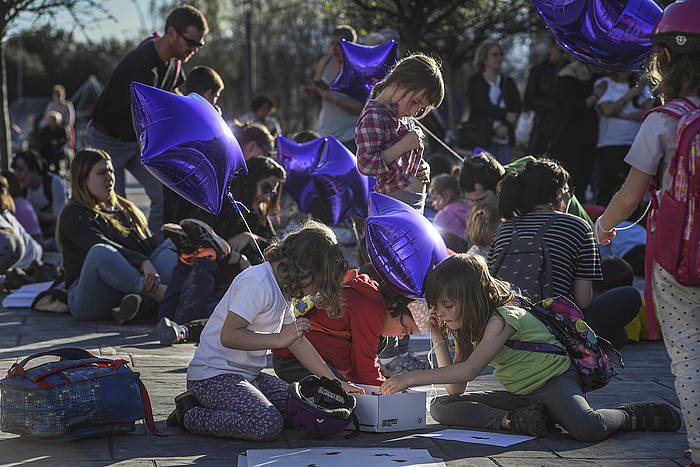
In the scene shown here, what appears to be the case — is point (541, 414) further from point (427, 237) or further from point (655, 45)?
point (655, 45)

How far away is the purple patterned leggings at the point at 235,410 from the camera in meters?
4.34

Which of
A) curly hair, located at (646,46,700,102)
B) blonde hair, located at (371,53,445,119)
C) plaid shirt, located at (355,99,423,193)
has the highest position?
blonde hair, located at (371,53,445,119)

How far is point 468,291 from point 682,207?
1.10 m

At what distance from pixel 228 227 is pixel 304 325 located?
2.72 meters

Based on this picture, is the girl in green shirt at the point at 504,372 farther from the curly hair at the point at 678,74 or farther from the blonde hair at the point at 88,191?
the blonde hair at the point at 88,191

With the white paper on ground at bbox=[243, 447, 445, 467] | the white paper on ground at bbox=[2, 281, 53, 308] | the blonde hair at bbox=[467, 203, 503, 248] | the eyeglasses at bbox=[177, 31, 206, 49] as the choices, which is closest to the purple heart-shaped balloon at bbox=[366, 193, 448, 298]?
the white paper on ground at bbox=[243, 447, 445, 467]

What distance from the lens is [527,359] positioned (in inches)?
184

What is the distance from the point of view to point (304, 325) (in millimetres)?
4578

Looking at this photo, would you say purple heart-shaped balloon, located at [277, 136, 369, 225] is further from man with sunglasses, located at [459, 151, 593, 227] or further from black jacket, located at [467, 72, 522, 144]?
black jacket, located at [467, 72, 522, 144]

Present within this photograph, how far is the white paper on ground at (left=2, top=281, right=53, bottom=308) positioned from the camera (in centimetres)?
Result: 788

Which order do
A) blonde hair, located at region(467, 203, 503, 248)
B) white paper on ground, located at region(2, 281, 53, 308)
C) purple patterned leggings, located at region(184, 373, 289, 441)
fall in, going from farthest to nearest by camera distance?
white paper on ground, located at region(2, 281, 53, 308)
blonde hair, located at region(467, 203, 503, 248)
purple patterned leggings, located at region(184, 373, 289, 441)

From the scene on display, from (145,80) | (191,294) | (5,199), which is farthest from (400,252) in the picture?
(5,199)

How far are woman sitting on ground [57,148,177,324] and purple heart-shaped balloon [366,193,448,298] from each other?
2.74 meters

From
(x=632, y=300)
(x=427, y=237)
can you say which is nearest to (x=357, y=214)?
(x=632, y=300)
